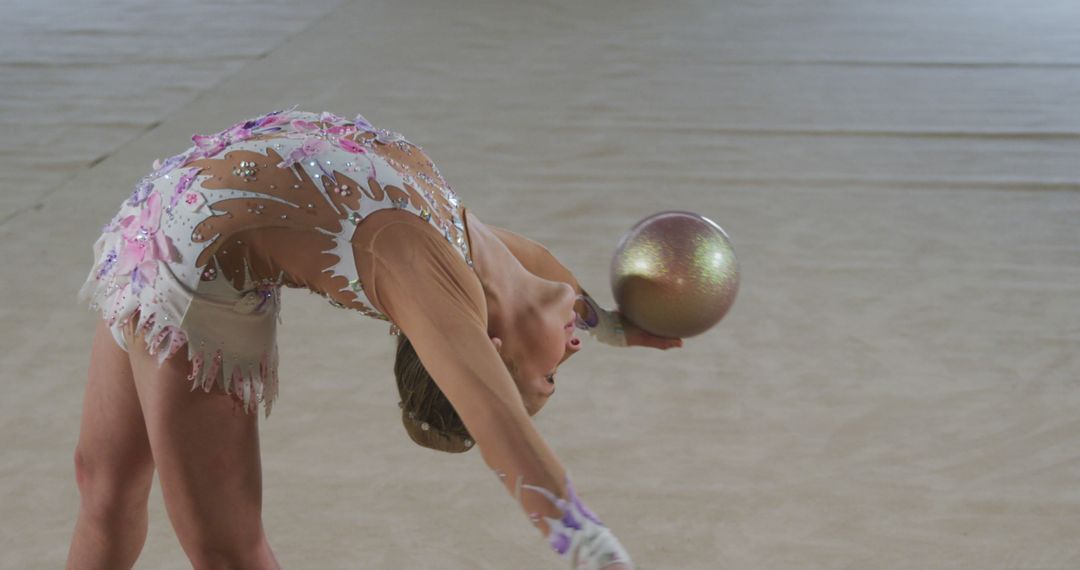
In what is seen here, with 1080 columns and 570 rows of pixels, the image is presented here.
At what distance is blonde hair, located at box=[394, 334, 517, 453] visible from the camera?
5.97 feet

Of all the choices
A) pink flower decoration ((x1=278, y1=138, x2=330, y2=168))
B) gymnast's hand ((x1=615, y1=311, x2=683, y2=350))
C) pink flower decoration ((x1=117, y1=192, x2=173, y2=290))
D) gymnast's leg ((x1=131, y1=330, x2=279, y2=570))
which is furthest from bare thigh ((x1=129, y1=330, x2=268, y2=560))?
gymnast's hand ((x1=615, y1=311, x2=683, y2=350))

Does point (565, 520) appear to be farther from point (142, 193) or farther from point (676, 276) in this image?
point (142, 193)

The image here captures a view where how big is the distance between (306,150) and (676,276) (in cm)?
69

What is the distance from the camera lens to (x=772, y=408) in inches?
123

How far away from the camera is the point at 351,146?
1.78 m

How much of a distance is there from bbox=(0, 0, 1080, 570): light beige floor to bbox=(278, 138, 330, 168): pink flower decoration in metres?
1.12

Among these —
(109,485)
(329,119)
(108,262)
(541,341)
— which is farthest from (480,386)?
(109,485)

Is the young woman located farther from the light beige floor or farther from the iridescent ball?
the light beige floor

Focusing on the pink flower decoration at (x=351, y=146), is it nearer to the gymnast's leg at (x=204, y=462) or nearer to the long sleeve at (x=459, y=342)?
the long sleeve at (x=459, y=342)

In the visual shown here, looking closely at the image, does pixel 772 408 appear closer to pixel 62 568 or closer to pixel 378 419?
pixel 378 419

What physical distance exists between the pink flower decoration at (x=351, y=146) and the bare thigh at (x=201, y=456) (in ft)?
1.26

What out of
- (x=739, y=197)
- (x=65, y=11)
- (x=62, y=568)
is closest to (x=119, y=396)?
(x=62, y=568)

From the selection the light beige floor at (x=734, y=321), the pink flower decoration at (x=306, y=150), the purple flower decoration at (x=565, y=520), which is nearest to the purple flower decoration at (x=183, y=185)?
the pink flower decoration at (x=306, y=150)

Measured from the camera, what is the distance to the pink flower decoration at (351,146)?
5.80 ft
